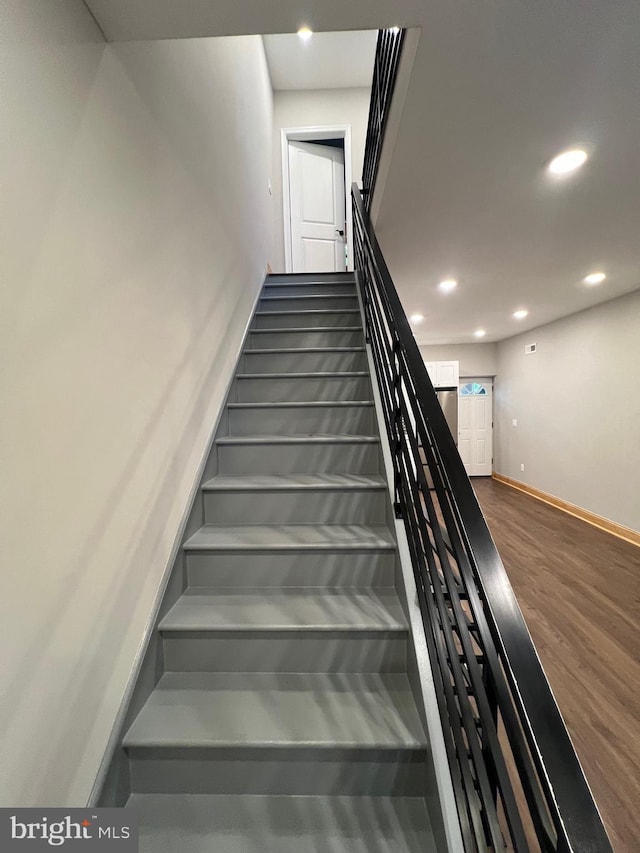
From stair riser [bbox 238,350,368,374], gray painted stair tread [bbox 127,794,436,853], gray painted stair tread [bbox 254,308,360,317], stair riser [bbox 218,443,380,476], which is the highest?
gray painted stair tread [bbox 254,308,360,317]

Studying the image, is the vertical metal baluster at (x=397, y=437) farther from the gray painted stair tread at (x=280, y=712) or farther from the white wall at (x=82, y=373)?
the white wall at (x=82, y=373)

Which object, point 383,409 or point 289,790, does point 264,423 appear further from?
point 289,790

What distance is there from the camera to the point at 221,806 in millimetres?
1109

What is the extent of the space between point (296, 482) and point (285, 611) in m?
0.60

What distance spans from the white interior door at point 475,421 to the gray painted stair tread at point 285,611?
22.4ft

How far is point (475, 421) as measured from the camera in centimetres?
782

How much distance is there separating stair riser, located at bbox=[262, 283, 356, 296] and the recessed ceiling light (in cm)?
180

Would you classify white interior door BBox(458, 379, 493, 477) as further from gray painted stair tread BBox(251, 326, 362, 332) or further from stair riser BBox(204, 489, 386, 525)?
stair riser BBox(204, 489, 386, 525)

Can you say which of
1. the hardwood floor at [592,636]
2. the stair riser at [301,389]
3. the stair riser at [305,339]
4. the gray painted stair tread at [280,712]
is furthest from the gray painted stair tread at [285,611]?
the stair riser at [305,339]

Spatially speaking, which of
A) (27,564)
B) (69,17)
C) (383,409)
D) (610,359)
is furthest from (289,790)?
(610,359)

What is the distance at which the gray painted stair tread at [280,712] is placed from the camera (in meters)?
1.12

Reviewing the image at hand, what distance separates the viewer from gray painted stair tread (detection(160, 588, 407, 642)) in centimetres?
134

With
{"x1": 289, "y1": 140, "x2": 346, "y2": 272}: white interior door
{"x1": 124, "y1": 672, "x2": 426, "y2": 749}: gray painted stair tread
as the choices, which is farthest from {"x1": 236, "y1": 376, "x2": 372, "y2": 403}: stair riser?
{"x1": 289, "y1": 140, "x2": 346, "y2": 272}: white interior door

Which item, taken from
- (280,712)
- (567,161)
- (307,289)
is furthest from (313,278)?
(280,712)
